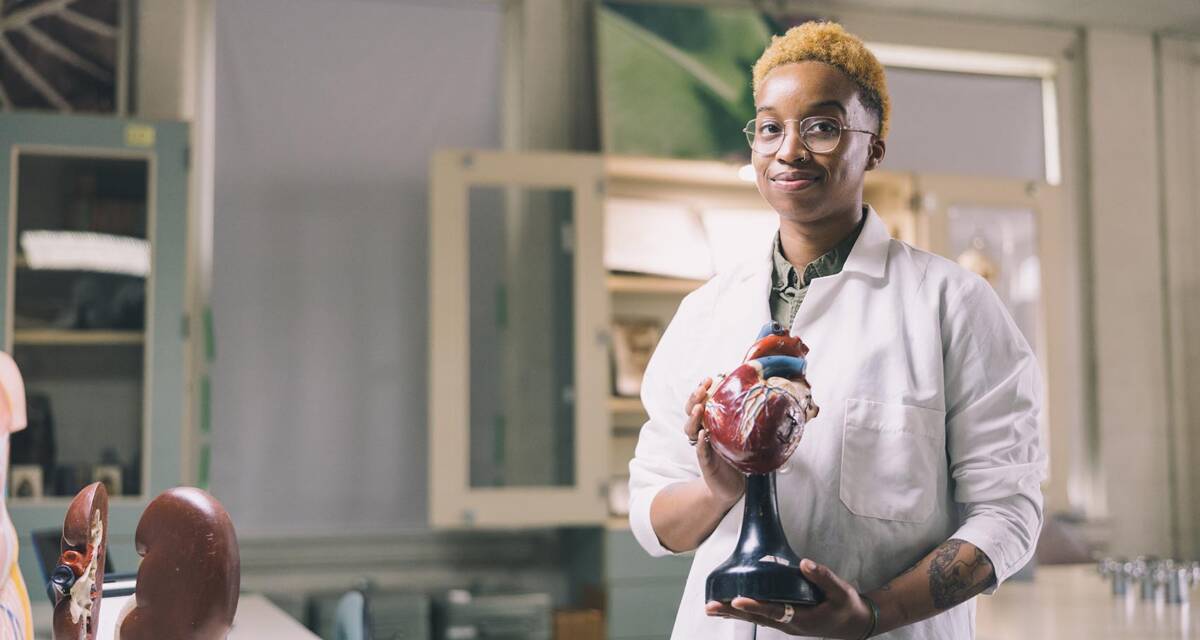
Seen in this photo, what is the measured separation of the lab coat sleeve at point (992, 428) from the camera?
116cm

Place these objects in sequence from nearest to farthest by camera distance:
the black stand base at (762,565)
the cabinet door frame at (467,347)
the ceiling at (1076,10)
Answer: the black stand base at (762,565)
the cabinet door frame at (467,347)
the ceiling at (1076,10)

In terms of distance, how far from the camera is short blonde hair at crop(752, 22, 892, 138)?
4.05 feet

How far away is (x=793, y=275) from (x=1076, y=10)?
13.5ft

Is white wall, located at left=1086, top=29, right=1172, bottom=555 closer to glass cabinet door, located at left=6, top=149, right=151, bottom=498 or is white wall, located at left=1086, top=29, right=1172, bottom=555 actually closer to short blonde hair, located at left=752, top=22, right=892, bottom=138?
glass cabinet door, located at left=6, top=149, right=151, bottom=498

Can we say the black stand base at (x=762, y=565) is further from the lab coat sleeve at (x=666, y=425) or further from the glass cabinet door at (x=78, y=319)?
the glass cabinet door at (x=78, y=319)

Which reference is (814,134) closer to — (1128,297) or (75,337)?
(75,337)

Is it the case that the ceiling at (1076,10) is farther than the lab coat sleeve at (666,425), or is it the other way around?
the ceiling at (1076,10)

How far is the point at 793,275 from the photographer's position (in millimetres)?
1330

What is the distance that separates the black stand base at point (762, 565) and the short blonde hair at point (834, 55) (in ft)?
1.37

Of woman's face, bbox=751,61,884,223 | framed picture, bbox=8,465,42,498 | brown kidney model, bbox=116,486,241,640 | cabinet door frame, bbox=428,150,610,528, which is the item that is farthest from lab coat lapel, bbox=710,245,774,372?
framed picture, bbox=8,465,42,498

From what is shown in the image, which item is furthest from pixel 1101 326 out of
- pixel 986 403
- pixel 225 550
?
pixel 225 550

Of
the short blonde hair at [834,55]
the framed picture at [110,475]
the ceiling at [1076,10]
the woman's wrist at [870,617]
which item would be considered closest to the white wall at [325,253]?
the framed picture at [110,475]

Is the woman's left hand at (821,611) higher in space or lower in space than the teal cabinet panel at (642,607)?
higher

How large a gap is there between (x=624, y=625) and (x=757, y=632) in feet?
8.57
